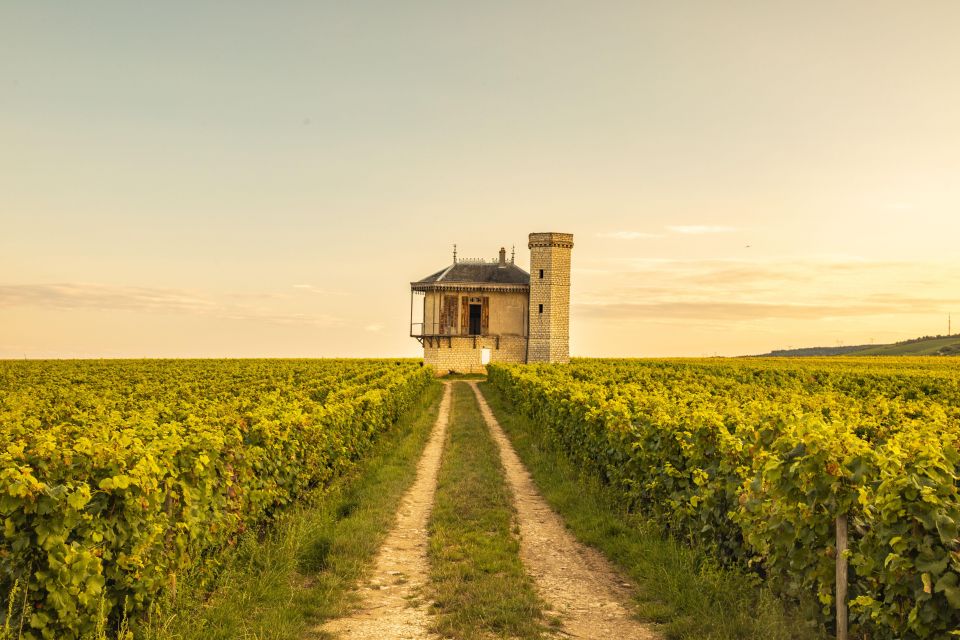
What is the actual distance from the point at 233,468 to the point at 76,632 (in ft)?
10.8

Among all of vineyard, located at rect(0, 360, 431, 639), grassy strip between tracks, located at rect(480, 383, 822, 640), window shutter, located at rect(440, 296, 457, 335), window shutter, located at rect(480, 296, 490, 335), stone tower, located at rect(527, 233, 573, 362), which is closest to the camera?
vineyard, located at rect(0, 360, 431, 639)

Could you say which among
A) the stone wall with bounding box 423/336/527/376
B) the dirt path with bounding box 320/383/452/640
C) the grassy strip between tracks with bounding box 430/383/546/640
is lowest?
the dirt path with bounding box 320/383/452/640

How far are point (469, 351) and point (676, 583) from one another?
169 ft

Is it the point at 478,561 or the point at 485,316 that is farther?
the point at 485,316

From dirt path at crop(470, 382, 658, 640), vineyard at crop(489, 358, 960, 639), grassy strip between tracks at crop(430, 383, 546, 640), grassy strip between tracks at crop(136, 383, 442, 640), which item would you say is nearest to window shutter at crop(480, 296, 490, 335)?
grassy strip between tracks at crop(430, 383, 546, 640)

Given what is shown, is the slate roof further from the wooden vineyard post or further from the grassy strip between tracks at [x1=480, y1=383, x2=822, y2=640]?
the wooden vineyard post

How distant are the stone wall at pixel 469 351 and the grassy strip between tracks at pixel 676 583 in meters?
45.9

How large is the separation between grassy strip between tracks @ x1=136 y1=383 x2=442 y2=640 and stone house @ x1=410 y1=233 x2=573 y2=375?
149 feet

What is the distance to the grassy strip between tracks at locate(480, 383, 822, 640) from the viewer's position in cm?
727

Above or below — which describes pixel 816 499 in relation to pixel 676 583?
above

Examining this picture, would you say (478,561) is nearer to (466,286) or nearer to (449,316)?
(449,316)

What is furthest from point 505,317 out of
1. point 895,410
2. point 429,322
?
point 895,410

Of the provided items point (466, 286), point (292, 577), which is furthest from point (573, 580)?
point (466, 286)

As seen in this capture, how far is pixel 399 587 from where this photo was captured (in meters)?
8.92
